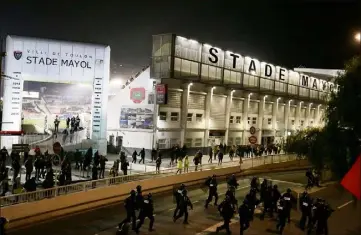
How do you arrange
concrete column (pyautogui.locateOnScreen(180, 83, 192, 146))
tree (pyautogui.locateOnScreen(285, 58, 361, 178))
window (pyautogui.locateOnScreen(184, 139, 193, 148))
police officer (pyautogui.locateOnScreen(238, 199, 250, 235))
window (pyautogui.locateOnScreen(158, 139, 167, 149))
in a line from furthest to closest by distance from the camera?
window (pyautogui.locateOnScreen(184, 139, 193, 148))
concrete column (pyautogui.locateOnScreen(180, 83, 192, 146))
window (pyautogui.locateOnScreen(158, 139, 167, 149))
tree (pyautogui.locateOnScreen(285, 58, 361, 178))
police officer (pyautogui.locateOnScreen(238, 199, 250, 235))

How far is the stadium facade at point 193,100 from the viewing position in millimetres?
34250

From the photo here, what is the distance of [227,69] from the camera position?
138ft

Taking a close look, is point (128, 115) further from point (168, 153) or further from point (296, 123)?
point (296, 123)

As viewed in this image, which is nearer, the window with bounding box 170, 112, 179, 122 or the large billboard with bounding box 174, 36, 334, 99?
the window with bounding box 170, 112, 179, 122

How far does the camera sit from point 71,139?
28.2 meters

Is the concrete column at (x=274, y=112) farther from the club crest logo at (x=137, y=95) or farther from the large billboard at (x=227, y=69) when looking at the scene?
the club crest logo at (x=137, y=95)

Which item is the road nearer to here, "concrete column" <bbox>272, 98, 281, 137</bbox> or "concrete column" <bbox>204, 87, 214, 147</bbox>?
"concrete column" <bbox>204, 87, 214, 147</bbox>

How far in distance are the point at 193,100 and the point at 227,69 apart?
684cm

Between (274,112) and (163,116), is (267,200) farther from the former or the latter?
(274,112)

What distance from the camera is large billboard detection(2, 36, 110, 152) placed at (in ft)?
88.8

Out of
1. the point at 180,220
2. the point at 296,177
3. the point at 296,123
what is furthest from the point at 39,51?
the point at 296,123

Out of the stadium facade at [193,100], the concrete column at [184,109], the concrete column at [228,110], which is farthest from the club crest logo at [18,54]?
the concrete column at [228,110]

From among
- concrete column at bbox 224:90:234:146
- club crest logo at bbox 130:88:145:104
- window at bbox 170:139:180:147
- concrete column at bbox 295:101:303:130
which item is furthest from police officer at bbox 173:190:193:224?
concrete column at bbox 295:101:303:130

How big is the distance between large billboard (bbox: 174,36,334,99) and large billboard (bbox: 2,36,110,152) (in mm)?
8156
